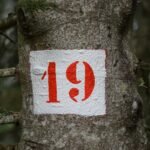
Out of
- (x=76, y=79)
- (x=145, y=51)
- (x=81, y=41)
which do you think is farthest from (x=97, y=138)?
(x=145, y=51)

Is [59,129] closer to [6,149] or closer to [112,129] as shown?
[112,129]

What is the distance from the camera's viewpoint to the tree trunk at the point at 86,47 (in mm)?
2336

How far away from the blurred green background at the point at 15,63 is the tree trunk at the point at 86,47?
174 mm

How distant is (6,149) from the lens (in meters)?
2.71

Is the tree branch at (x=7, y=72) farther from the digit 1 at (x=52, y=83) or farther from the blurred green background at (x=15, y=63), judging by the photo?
the digit 1 at (x=52, y=83)

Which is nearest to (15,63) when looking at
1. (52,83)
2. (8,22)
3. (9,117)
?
(8,22)

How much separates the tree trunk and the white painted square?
24mm

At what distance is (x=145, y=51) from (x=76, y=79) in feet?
20.0

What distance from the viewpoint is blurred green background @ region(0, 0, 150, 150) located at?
10.2 feet

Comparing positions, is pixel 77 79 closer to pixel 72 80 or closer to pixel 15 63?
pixel 72 80

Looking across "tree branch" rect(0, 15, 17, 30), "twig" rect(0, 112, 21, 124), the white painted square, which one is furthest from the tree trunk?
"tree branch" rect(0, 15, 17, 30)

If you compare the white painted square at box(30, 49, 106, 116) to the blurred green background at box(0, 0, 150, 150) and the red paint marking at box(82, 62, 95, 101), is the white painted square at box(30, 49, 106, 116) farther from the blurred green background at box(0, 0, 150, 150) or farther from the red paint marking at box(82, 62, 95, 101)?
the blurred green background at box(0, 0, 150, 150)

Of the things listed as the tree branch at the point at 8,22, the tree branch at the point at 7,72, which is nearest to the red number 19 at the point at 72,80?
the tree branch at the point at 7,72

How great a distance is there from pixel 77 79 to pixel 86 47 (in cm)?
13
